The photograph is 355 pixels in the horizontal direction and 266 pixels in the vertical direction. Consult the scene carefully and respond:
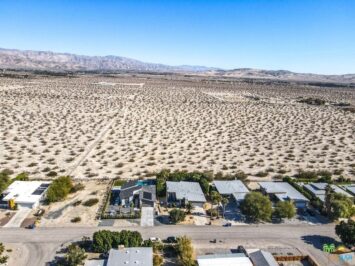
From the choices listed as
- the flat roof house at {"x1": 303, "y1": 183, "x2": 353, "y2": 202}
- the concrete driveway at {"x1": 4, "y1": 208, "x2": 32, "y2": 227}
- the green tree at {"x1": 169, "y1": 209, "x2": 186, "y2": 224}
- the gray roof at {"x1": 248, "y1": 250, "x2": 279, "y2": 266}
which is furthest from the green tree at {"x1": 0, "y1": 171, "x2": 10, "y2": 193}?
the flat roof house at {"x1": 303, "y1": 183, "x2": 353, "y2": 202}

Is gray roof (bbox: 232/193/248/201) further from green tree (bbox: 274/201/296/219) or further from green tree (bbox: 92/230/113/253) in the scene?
green tree (bbox: 92/230/113/253)

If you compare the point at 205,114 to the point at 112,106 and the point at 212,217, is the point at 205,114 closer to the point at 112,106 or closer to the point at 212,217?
the point at 112,106

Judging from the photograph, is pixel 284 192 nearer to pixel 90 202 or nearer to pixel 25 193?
pixel 90 202

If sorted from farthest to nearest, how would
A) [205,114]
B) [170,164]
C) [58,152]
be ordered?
[205,114] → [58,152] → [170,164]

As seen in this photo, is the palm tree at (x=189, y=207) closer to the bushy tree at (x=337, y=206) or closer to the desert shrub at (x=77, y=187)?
the desert shrub at (x=77, y=187)

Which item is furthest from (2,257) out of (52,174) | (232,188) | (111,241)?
(232,188)

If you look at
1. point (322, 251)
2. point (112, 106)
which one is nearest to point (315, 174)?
point (322, 251)
